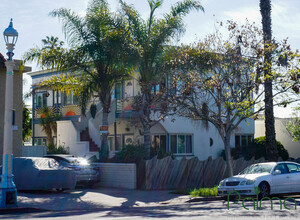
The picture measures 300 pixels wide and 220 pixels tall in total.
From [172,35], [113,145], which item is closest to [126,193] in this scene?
[172,35]

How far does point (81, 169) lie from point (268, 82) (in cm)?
878

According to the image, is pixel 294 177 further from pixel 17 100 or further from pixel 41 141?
pixel 41 141

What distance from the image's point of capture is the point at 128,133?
102 ft

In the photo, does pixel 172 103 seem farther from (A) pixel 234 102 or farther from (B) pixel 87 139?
(B) pixel 87 139

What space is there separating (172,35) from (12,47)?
360 inches

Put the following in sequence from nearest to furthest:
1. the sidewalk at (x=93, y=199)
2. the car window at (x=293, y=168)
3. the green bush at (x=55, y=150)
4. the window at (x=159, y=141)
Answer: the sidewalk at (x=93, y=199) < the car window at (x=293, y=168) < the window at (x=159, y=141) < the green bush at (x=55, y=150)

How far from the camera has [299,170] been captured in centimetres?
1864

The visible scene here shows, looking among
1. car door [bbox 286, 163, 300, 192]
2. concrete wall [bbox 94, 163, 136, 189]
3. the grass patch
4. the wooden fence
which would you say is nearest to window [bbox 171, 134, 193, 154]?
the wooden fence

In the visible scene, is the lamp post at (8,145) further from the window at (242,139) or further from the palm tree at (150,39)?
the window at (242,139)

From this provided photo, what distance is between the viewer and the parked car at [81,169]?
2012 centimetres

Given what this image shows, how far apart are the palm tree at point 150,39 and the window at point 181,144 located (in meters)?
8.32

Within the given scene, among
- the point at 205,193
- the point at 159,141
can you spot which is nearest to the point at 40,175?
the point at 205,193

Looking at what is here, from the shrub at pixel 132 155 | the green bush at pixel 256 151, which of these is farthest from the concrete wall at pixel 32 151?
the green bush at pixel 256 151

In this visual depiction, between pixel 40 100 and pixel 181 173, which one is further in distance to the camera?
pixel 40 100
